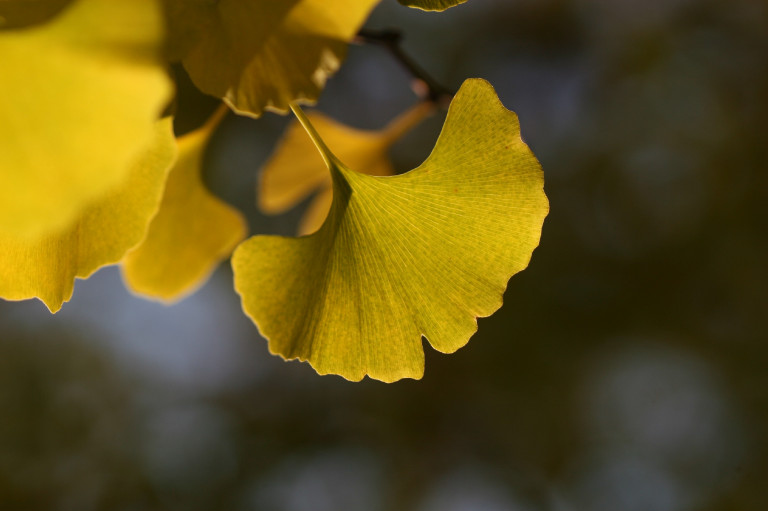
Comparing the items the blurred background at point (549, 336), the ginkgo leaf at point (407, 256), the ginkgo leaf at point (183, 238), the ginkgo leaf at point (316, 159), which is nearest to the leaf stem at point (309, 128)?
the ginkgo leaf at point (407, 256)

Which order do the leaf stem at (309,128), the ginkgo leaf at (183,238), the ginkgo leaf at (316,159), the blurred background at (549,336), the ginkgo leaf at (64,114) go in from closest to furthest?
the ginkgo leaf at (64,114) → the leaf stem at (309,128) → the ginkgo leaf at (183,238) → the ginkgo leaf at (316,159) → the blurred background at (549,336)

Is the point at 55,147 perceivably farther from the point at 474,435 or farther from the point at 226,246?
the point at 474,435

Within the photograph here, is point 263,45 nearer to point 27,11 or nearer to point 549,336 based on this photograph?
point 27,11

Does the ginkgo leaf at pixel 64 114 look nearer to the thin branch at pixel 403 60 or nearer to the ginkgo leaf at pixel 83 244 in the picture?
the ginkgo leaf at pixel 83 244

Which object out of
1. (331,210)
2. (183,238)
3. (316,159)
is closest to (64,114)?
(331,210)

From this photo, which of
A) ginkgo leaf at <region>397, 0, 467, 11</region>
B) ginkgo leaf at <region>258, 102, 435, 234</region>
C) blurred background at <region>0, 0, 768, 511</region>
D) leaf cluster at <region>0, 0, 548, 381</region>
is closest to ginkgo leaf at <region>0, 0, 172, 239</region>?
leaf cluster at <region>0, 0, 548, 381</region>

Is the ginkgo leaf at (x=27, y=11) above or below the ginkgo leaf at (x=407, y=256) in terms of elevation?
above
